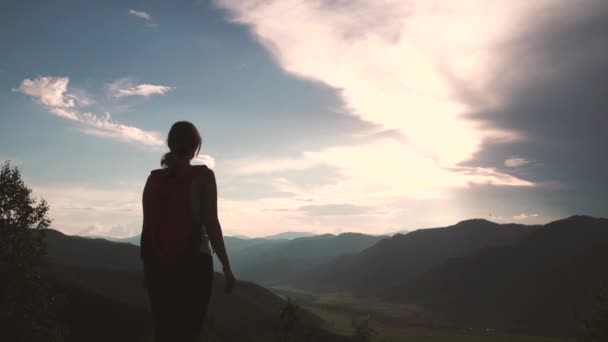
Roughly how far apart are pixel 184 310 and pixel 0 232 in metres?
44.3

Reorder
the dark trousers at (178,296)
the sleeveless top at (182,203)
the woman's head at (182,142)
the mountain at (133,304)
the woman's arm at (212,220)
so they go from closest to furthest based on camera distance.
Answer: the dark trousers at (178,296)
the sleeveless top at (182,203)
the woman's arm at (212,220)
the woman's head at (182,142)
the mountain at (133,304)

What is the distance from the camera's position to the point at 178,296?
13.9ft

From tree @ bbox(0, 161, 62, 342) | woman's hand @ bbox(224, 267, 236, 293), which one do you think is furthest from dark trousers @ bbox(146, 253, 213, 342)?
tree @ bbox(0, 161, 62, 342)

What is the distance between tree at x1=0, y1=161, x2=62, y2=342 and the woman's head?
42.2 m

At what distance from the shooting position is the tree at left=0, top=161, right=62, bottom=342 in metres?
37.7

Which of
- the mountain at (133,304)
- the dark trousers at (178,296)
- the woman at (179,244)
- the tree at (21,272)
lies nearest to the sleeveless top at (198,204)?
the woman at (179,244)

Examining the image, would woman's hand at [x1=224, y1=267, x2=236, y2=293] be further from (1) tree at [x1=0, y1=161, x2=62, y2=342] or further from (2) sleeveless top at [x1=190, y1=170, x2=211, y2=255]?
(1) tree at [x1=0, y1=161, x2=62, y2=342]

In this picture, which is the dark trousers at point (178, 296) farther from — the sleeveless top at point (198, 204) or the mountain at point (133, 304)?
the mountain at point (133, 304)

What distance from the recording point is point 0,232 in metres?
38.9

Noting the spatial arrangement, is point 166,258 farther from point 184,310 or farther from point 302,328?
point 302,328

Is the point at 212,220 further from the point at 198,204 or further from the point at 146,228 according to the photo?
the point at 146,228

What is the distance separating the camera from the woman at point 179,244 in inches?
168

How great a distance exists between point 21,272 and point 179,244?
143 feet

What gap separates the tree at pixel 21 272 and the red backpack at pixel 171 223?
42.1 metres
